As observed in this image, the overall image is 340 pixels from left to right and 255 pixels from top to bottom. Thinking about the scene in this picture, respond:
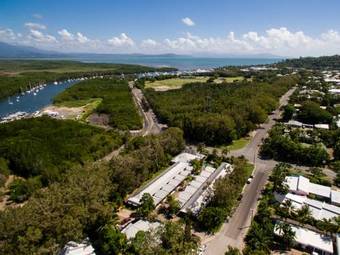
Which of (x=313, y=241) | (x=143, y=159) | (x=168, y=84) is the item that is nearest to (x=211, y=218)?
(x=313, y=241)

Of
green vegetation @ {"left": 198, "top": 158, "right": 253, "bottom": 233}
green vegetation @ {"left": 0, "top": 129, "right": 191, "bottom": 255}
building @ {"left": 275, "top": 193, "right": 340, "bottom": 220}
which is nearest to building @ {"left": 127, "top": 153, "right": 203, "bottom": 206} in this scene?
green vegetation @ {"left": 0, "top": 129, "right": 191, "bottom": 255}

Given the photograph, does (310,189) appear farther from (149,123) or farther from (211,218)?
(149,123)

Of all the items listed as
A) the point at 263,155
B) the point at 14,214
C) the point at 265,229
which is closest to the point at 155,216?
the point at 265,229

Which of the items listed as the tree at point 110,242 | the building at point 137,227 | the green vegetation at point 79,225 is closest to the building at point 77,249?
the green vegetation at point 79,225

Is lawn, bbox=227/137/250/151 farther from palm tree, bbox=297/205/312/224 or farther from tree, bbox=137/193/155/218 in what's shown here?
tree, bbox=137/193/155/218

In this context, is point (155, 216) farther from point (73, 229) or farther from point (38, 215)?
point (38, 215)

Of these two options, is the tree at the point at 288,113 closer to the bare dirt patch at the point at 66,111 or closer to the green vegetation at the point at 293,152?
the green vegetation at the point at 293,152
